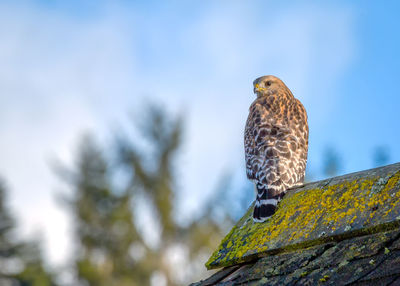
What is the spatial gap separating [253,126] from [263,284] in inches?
98.9

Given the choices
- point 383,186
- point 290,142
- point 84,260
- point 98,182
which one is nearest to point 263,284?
point 383,186

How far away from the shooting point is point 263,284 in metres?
2.79

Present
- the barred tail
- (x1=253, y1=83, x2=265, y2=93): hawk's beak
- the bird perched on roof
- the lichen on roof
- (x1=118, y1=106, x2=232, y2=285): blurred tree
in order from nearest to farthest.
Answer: the lichen on roof < the barred tail < the bird perched on roof < (x1=253, y1=83, x2=265, y2=93): hawk's beak < (x1=118, y1=106, x2=232, y2=285): blurred tree

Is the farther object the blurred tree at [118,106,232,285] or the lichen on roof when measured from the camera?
Answer: the blurred tree at [118,106,232,285]

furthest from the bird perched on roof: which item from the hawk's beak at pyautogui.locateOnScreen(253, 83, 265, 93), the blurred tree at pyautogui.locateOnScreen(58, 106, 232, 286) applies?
the blurred tree at pyautogui.locateOnScreen(58, 106, 232, 286)

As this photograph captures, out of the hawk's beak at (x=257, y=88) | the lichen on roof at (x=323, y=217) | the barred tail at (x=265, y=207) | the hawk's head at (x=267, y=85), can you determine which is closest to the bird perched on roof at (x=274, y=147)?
the barred tail at (x=265, y=207)

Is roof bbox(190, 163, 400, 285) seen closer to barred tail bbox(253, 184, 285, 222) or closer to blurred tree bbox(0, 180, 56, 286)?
barred tail bbox(253, 184, 285, 222)

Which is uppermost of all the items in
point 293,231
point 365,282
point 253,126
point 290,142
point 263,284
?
point 253,126

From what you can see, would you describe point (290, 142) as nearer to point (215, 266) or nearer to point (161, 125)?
point (215, 266)

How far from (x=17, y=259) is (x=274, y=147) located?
29.3m

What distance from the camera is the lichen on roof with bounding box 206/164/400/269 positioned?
2756mm

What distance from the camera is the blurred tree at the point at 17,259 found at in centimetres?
3002

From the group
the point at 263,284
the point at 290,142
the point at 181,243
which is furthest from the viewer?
the point at 181,243

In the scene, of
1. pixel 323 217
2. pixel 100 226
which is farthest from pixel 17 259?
pixel 323 217
